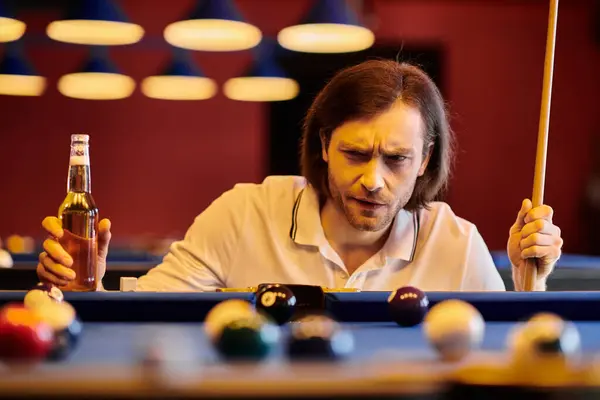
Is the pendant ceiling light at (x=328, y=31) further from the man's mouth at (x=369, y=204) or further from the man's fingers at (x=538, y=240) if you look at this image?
the man's fingers at (x=538, y=240)

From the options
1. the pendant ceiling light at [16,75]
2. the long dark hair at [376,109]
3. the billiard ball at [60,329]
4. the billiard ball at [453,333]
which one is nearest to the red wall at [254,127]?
the pendant ceiling light at [16,75]

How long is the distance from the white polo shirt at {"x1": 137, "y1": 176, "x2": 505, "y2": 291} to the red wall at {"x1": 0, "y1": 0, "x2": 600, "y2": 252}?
5.44 meters

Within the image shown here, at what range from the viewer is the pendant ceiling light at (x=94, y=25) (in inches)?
158

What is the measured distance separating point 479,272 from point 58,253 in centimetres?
134

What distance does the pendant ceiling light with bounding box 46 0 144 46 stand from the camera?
400 cm

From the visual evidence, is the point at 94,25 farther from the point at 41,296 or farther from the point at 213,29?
the point at 41,296

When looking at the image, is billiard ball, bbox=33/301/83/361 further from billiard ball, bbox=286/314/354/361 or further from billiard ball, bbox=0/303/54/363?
billiard ball, bbox=286/314/354/361

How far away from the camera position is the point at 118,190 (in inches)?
328

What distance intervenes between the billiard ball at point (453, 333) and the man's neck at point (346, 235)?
4.34 feet

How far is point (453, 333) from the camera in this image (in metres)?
1.46

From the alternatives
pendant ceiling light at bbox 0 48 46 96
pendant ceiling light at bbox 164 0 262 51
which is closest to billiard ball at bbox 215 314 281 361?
pendant ceiling light at bbox 164 0 262 51

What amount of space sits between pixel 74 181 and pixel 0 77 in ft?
11.4

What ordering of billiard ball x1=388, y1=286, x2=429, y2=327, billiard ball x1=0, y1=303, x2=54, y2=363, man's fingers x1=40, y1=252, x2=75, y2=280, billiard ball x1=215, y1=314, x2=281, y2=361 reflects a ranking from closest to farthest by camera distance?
billiard ball x1=0, y1=303, x2=54, y2=363, billiard ball x1=215, y1=314, x2=281, y2=361, billiard ball x1=388, y1=286, x2=429, y2=327, man's fingers x1=40, y1=252, x2=75, y2=280

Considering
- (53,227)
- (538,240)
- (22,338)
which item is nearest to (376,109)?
(538,240)
